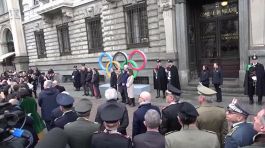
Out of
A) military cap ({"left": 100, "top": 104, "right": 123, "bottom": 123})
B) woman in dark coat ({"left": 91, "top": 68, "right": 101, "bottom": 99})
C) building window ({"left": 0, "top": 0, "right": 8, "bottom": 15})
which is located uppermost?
building window ({"left": 0, "top": 0, "right": 8, "bottom": 15})

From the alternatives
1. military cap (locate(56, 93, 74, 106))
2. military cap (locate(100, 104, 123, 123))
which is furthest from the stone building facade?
military cap (locate(100, 104, 123, 123))

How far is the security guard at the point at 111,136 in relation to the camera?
2.93 metres

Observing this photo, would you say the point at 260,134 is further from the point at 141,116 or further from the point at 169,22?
the point at 169,22

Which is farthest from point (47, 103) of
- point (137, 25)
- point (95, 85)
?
point (137, 25)

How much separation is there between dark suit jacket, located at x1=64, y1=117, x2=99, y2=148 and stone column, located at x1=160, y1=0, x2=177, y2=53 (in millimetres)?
10565

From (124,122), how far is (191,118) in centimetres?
198

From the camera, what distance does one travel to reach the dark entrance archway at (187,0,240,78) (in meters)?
12.7

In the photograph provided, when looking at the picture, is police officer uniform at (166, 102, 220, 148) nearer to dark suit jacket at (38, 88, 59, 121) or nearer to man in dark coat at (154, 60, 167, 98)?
dark suit jacket at (38, 88, 59, 121)

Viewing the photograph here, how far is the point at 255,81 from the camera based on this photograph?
9438 mm

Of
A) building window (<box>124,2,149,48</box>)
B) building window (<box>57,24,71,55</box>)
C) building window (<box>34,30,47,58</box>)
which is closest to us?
building window (<box>124,2,149,48</box>)

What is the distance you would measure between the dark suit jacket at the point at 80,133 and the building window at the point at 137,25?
39.4ft

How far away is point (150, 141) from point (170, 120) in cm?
88

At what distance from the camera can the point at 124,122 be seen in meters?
4.66

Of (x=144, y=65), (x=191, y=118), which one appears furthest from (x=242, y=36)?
(x=191, y=118)
